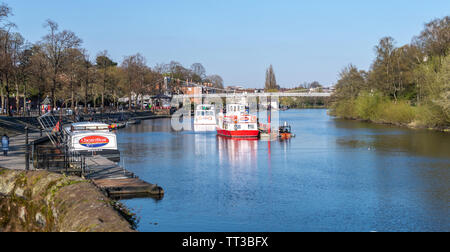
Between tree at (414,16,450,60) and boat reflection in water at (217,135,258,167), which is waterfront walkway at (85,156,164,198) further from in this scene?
tree at (414,16,450,60)

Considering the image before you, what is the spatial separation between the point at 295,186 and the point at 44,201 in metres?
17.2

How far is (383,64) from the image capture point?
87438 millimetres

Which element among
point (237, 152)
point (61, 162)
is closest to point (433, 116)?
point (237, 152)

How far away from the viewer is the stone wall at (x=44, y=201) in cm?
1112

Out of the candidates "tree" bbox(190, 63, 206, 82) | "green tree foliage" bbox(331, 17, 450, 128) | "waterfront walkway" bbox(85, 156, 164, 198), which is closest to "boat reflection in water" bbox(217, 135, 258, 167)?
"waterfront walkway" bbox(85, 156, 164, 198)

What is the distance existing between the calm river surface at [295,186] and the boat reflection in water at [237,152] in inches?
3.2

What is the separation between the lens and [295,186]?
27.2 m

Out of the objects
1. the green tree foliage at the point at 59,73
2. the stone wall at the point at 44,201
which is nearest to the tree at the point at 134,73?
the green tree foliage at the point at 59,73

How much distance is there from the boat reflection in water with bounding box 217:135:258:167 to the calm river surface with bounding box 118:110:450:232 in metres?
0.08

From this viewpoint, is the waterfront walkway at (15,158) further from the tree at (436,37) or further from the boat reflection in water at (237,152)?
the tree at (436,37)

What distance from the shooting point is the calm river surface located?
63.8ft

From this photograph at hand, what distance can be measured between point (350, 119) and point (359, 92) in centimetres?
572

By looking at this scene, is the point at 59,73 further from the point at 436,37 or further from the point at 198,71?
the point at 198,71
